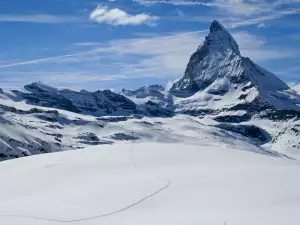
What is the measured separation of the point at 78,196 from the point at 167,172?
20.2 feet

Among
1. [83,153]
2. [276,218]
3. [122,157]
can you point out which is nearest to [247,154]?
[122,157]

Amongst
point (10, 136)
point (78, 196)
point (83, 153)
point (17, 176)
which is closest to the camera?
point (78, 196)

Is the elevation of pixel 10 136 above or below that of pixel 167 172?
below

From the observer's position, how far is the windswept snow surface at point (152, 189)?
16.4 m

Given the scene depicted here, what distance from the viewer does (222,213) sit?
1620 centimetres

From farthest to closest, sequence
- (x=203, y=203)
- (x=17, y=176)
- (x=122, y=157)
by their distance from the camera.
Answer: (x=122, y=157) → (x=17, y=176) → (x=203, y=203)

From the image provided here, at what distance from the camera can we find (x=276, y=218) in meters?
15.3

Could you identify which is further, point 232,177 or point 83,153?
point 83,153

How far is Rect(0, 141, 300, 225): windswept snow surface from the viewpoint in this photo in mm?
16375

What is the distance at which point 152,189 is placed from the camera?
20.6 m

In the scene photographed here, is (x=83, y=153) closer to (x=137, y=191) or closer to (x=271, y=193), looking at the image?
(x=137, y=191)

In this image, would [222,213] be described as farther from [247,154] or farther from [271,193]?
Answer: [247,154]

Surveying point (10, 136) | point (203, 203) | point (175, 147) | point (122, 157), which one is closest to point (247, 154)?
point (175, 147)

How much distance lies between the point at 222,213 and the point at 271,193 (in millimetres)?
3587
